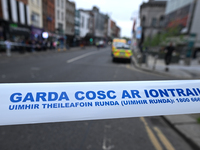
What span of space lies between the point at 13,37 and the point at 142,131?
24.0m

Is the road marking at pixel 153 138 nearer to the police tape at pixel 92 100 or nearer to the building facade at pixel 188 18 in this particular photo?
the police tape at pixel 92 100

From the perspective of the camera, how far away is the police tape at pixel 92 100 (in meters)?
1.32

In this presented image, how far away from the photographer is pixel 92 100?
4.75 feet

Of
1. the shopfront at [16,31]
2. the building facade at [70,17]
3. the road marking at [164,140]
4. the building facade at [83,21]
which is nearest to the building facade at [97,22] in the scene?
the building facade at [83,21]

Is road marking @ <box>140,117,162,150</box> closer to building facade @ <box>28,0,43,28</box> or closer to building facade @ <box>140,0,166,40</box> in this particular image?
building facade @ <box>28,0,43,28</box>

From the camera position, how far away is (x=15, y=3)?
21.0 metres

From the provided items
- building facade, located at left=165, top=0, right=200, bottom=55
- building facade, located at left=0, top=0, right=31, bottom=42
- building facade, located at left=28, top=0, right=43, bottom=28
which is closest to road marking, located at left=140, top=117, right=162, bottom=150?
building facade, located at left=165, top=0, right=200, bottom=55

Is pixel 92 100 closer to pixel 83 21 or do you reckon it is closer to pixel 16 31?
pixel 16 31

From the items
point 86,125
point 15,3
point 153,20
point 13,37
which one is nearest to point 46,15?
point 15,3

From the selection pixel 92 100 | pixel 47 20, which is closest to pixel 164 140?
pixel 92 100

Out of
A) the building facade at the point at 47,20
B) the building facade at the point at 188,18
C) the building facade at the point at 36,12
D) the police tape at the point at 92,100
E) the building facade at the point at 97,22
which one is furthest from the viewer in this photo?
the building facade at the point at 97,22

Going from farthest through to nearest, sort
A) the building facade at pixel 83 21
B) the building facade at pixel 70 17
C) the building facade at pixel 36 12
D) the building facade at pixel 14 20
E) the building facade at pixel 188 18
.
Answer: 1. the building facade at pixel 83 21
2. the building facade at pixel 36 12
3. the building facade at pixel 188 18
4. the building facade at pixel 14 20
5. the building facade at pixel 70 17

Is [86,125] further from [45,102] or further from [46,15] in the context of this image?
[46,15]

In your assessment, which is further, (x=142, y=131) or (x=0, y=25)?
(x=0, y=25)
